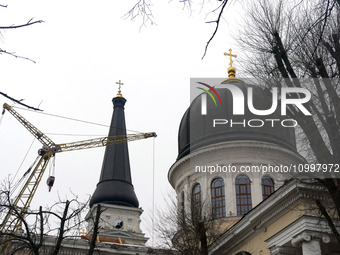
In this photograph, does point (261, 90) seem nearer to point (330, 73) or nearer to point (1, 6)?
point (330, 73)

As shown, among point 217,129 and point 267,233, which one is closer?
point 267,233

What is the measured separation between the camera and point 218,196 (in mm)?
32281

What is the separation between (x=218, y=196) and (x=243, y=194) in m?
1.49

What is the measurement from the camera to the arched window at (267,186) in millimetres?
31656

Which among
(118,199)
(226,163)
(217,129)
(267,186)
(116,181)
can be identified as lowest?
(267,186)

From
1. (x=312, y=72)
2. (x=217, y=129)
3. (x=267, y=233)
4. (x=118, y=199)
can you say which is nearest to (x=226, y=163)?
(x=217, y=129)

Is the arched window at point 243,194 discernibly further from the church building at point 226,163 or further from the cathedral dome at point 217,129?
the cathedral dome at point 217,129

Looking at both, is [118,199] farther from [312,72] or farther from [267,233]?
[312,72]

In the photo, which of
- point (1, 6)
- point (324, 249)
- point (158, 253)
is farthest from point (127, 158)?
point (1, 6)

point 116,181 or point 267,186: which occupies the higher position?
point 116,181

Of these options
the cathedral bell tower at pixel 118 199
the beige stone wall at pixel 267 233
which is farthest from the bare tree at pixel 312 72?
the cathedral bell tower at pixel 118 199

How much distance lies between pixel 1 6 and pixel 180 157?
30.1 m

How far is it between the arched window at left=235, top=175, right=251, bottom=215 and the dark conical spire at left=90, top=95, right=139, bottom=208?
25607 millimetres

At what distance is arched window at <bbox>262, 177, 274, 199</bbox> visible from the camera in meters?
31.7
